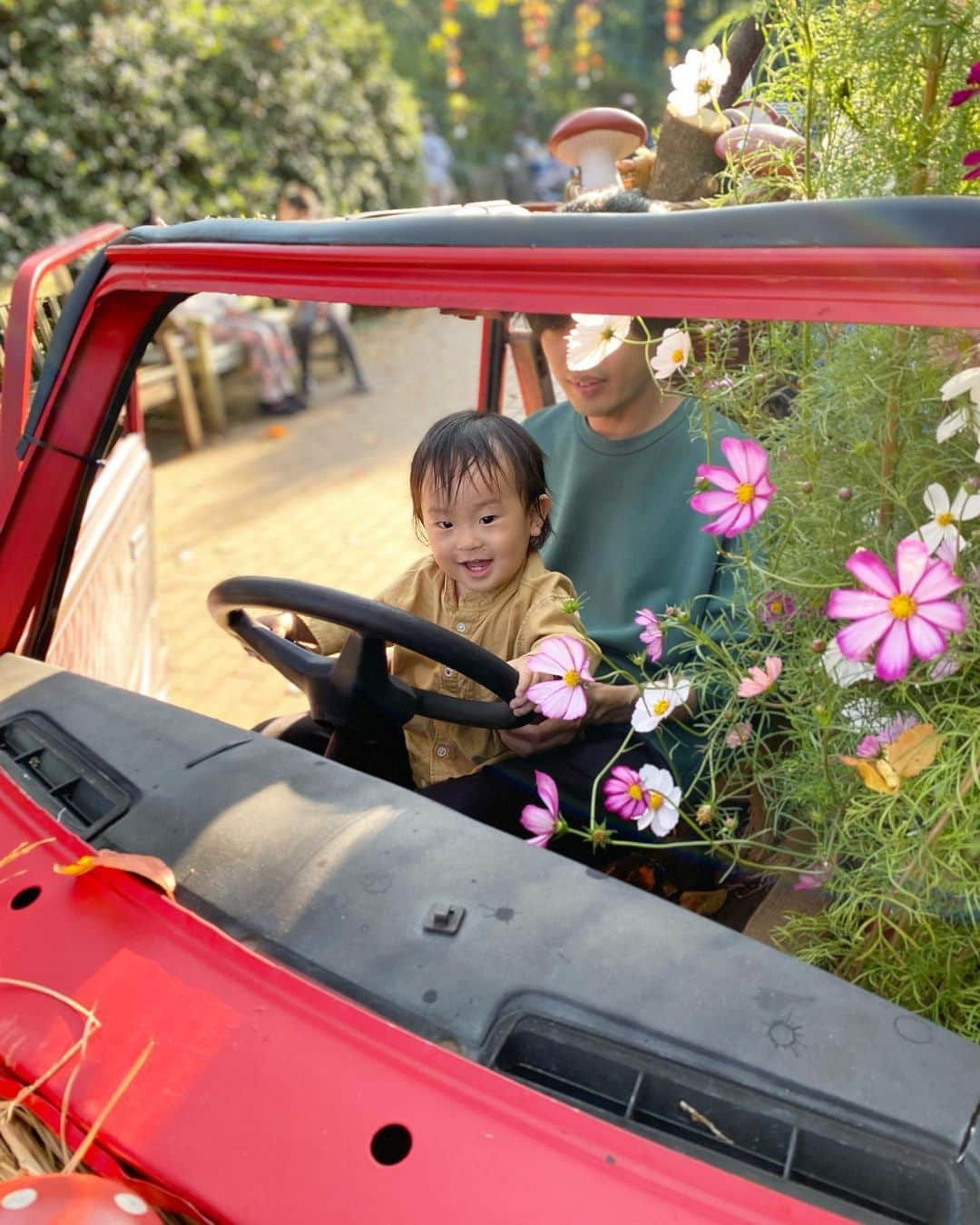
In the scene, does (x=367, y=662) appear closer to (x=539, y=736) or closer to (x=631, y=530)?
(x=539, y=736)

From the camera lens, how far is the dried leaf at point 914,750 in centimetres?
105

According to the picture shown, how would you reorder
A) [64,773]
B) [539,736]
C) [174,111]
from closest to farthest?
[64,773] < [539,736] < [174,111]

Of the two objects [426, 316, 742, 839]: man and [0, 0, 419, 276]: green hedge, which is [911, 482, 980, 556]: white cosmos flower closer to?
[426, 316, 742, 839]: man

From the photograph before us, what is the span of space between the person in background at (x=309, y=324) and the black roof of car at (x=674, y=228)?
7.04m

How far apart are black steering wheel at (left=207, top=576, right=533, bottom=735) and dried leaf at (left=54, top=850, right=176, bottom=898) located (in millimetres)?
424

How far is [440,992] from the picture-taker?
119cm

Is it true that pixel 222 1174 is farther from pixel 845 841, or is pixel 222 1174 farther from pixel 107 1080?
pixel 845 841

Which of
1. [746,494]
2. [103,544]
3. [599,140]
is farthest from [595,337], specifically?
[103,544]

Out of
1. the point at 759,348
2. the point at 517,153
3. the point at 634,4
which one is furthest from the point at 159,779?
the point at 634,4

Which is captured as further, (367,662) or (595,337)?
(367,662)

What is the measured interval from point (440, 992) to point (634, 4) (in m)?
20.4

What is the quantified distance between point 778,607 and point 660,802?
264 mm

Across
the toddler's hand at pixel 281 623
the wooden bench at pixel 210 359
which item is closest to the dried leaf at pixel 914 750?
the toddler's hand at pixel 281 623

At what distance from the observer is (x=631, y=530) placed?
215cm
